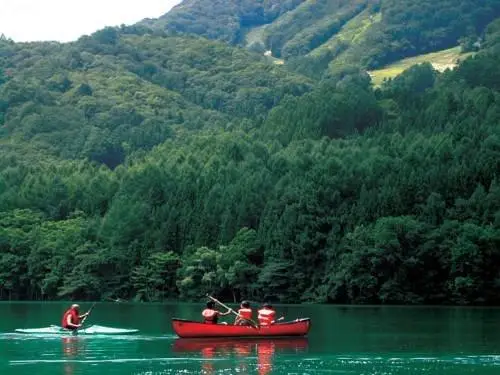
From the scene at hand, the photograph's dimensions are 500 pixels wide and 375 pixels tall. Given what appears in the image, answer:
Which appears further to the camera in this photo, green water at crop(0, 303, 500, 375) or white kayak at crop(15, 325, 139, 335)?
white kayak at crop(15, 325, 139, 335)

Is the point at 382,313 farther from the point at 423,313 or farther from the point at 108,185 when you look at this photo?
the point at 108,185

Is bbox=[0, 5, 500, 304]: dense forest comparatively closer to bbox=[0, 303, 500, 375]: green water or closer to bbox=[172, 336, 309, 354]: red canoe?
bbox=[0, 303, 500, 375]: green water

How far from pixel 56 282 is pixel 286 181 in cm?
3263

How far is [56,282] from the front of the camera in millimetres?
146000

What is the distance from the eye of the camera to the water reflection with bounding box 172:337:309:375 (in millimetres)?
54875

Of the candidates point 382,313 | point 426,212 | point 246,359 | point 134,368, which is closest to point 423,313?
point 382,313

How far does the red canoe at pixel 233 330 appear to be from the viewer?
67000mm

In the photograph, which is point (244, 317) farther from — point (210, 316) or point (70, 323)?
point (70, 323)

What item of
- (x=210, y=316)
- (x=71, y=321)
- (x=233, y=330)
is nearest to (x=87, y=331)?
(x=71, y=321)

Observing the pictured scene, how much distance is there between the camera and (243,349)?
208ft

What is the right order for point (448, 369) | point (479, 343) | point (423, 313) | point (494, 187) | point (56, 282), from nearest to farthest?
point (448, 369) < point (479, 343) < point (423, 313) < point (494, 187) < point (56, 282)

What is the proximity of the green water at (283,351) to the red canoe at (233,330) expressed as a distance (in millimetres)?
558

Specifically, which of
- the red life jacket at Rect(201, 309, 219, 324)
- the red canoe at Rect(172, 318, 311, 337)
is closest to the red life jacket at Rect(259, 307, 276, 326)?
the red canoe at Rect(172, 318, 311, 337)

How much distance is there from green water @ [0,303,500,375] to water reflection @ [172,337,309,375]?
48 millimetres
